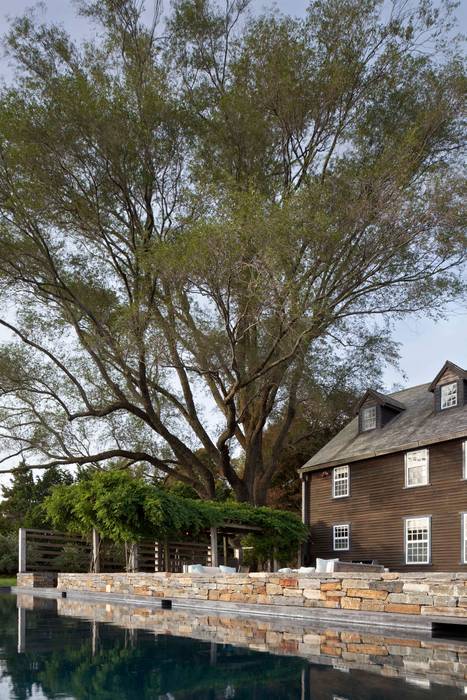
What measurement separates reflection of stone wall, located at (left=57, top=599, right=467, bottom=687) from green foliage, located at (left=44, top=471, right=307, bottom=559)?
5.32m

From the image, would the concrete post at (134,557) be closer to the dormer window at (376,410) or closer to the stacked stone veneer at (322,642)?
the stacked stone veneer at (322,642)

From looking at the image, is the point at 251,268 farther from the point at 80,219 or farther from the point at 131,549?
the point at 131,549

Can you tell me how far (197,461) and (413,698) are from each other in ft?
69.8

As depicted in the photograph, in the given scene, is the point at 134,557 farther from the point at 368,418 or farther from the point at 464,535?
the point at 368,418

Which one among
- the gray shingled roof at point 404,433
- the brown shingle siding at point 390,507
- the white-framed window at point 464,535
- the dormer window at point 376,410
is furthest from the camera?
the dormer window at point 376,410

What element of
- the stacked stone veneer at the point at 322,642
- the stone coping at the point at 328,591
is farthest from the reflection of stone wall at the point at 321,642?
the stone coping at the point at 328,591

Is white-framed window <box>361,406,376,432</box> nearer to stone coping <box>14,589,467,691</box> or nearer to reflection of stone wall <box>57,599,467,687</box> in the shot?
stone coping <box>14,589,467,691</box>

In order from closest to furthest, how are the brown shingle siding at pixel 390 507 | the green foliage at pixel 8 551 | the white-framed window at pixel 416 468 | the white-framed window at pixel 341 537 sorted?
the brown shingle siding at pixel 390 507, the white-framed window at pixel 416 468, the white-framed window at pixel 341 537, the green foliage at pixel 8 551

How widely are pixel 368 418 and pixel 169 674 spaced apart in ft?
66.8

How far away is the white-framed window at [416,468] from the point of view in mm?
23427

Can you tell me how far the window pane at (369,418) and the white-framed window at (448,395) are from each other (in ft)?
11.1

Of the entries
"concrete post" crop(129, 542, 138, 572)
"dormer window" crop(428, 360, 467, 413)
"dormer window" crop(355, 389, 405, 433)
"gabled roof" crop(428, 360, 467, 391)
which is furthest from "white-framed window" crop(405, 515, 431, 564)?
"concrete post" crop(129, 542, 138, 572)

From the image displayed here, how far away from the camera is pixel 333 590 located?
14406 mm

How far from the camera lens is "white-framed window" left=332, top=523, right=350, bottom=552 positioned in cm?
2630
